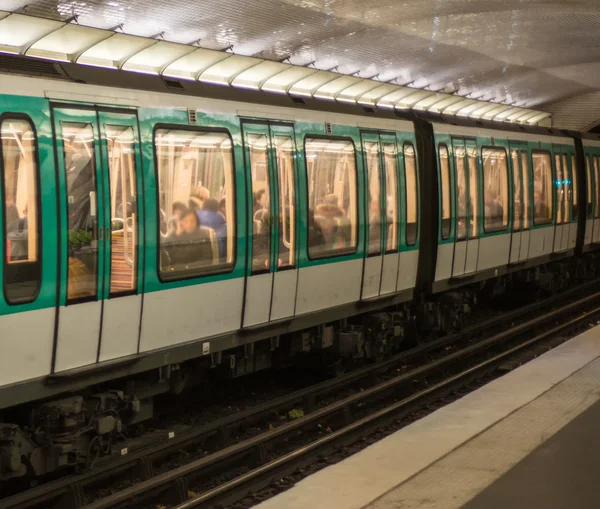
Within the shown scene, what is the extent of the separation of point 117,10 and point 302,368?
5166 millimetres

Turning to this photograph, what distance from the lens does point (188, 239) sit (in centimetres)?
810

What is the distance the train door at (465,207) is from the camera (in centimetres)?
1373

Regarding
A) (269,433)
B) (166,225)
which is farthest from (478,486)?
(166,225)

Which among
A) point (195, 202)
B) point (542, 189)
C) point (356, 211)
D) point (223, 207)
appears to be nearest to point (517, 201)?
point (542, 189)

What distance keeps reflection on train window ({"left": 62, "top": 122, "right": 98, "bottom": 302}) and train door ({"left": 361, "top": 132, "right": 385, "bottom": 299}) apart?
4.66 metres

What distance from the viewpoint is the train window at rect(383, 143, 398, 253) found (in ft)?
38.0

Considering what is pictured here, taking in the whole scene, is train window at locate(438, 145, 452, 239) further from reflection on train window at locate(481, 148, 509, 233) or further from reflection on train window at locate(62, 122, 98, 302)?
reflection on train window at locate(62, 122, 98, 302)

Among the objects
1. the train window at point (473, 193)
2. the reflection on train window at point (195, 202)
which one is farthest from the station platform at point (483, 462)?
the train window at point (473, 193)

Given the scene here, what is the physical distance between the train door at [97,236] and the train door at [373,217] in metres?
4.17

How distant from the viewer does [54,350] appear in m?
6.71

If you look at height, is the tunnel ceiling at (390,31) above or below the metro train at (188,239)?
above

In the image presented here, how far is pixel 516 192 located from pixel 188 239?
29.7ft

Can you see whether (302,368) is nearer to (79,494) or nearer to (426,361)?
(426,361)

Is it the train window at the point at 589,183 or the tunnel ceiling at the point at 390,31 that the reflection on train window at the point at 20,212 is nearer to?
the tunnel ceiling at the point at 390,31
